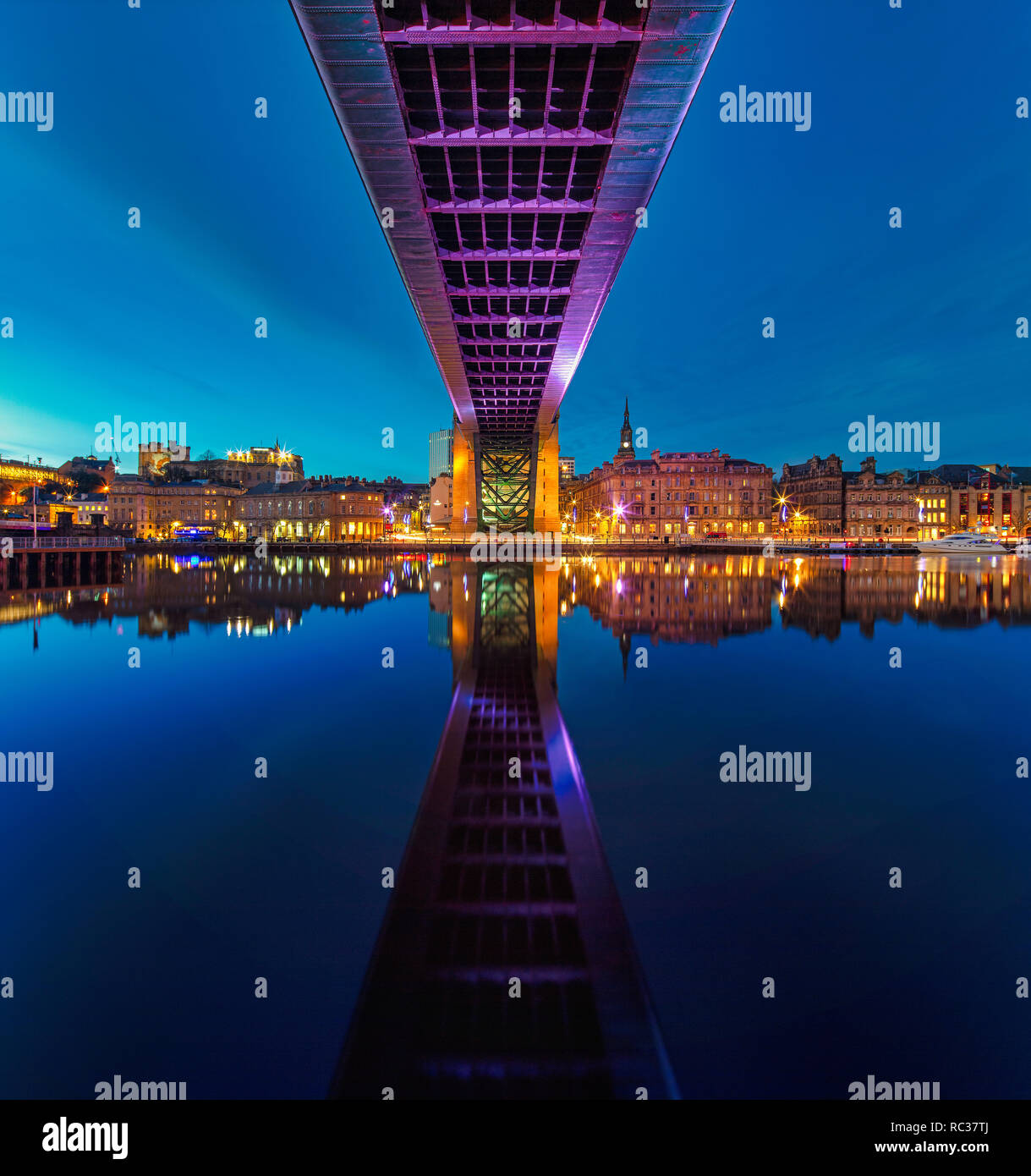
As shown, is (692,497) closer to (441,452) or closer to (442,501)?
(442,501)

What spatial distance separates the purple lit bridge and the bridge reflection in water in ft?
38.4

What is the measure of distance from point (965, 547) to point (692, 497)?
3582 centimetres

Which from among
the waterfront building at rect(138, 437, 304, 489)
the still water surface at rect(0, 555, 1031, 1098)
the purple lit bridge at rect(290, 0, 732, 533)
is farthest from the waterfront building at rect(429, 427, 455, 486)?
the still water surface at rect(0, 555, 1031, 1098)

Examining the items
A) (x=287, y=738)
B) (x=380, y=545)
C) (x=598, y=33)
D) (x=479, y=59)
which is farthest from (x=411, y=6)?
(x=380, y=545)

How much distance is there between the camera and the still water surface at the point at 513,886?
2.95 m

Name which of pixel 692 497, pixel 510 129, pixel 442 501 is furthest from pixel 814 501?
pixel 510 129

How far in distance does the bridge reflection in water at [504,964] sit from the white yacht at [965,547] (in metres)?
80.7

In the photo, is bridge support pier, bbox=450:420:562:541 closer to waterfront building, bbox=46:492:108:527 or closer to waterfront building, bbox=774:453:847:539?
waterfront building, bbox=774:453:847:539

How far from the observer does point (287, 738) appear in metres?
7.84

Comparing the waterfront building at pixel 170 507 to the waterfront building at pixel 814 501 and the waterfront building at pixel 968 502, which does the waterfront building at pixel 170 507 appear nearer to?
the waterfront building at pixel 814 501

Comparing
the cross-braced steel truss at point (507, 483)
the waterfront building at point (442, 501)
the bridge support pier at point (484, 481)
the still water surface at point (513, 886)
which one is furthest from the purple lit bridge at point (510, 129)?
the waterfront building at point (442, 501)

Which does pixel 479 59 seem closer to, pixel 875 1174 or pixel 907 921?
pixel 907 921

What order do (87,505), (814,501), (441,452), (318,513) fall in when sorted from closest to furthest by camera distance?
1. (814,501)
2. (318,513)
3. (87,505)
4. (441,452)

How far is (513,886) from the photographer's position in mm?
4309
